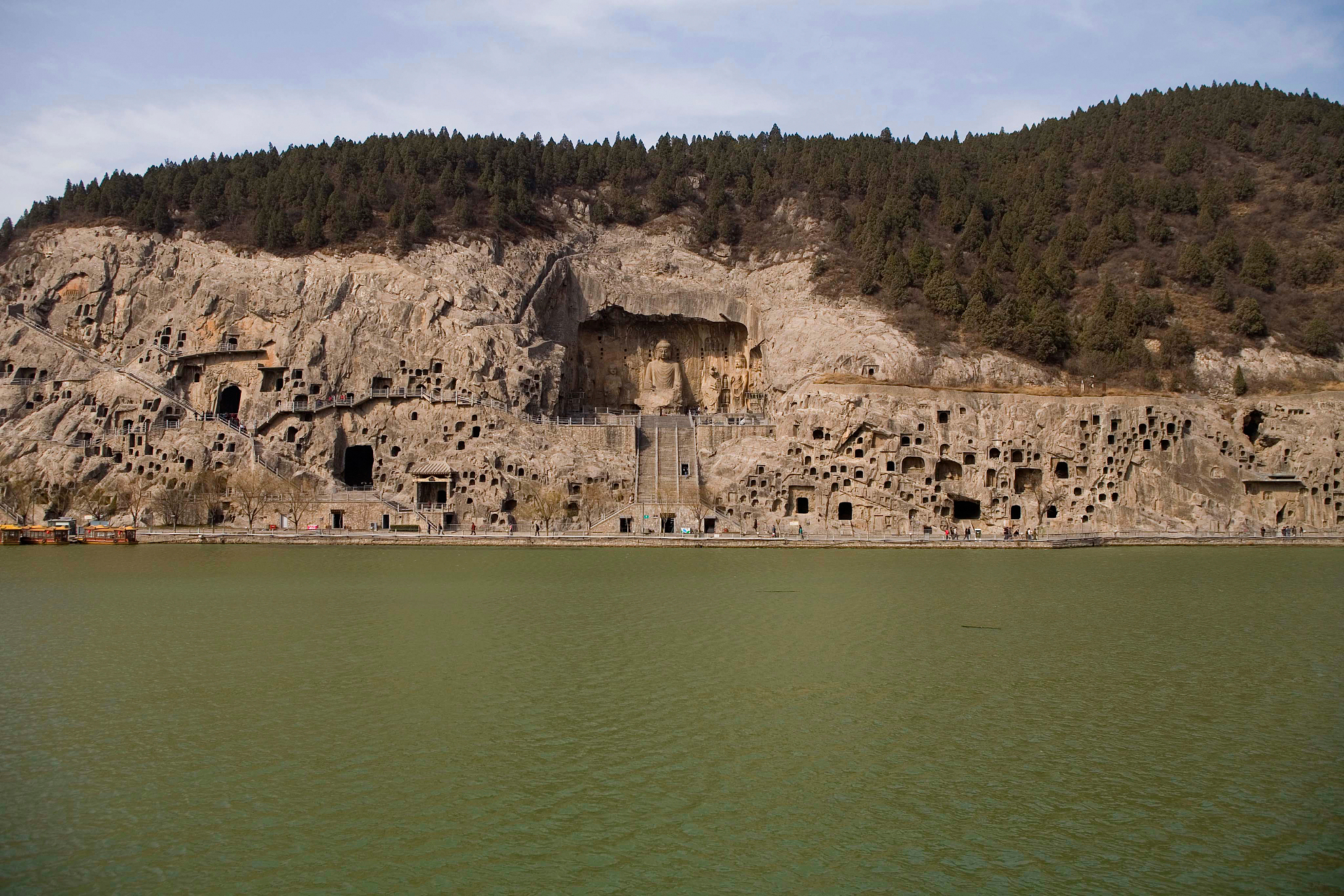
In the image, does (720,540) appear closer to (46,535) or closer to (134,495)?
(134,495)

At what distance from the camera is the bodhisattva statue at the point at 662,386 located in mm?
68875

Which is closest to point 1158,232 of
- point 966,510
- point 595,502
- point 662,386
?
point 966,510

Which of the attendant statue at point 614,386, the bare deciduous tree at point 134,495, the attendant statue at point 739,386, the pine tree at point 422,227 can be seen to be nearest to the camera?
the bare deciduous tree at point 134,495

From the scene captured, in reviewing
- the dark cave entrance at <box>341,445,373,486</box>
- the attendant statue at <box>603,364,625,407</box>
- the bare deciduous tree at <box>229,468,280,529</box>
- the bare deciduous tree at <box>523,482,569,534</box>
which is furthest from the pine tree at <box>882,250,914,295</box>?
the bare deciduous tree at <box>229,468,280,529</box>

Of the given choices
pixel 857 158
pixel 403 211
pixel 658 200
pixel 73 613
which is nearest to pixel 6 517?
pixel 403 211

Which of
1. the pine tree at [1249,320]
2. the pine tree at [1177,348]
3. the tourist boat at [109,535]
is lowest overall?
the tourist boat at [109,535]

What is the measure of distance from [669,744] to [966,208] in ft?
207

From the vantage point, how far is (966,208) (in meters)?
71.3

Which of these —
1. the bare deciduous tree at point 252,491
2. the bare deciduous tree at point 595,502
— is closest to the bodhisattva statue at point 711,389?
the bare deciduous tree at point 595,502

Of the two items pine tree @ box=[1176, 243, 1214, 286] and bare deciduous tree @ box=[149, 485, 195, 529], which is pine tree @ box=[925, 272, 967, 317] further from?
bare deciduous tree @ box=[149, 485, 195, 529]

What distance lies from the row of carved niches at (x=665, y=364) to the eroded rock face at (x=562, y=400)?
19 cm

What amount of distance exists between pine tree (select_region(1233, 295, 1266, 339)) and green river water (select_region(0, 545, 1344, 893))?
113 ft

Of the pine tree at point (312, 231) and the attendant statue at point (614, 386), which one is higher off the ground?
the pine tree at point (312, 231)

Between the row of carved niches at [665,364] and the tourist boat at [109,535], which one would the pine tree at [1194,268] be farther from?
the tourist boat at [109,535]
